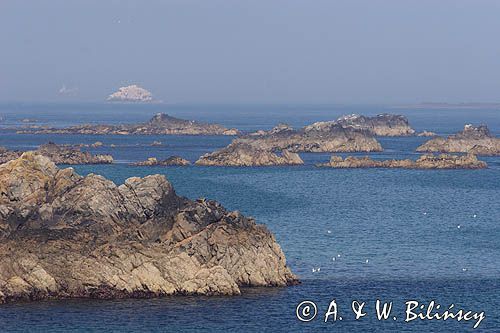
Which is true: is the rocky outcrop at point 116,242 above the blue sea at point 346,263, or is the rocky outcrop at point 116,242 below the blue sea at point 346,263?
above

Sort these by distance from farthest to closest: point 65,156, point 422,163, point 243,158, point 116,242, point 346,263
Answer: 1. point 243,158
2. point 422,163
3. point 65,156
4. point 346,263
5. point 116,242

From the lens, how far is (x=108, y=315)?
206ft

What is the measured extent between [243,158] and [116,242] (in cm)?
11580

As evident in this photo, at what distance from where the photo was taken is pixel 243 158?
18462 centimetres

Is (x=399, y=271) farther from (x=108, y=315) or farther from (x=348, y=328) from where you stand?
(x=108, y=315)

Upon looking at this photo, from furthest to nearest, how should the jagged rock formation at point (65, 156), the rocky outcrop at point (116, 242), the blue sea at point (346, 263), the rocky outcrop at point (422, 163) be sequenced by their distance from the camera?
the rocky outcrop at point (422, 163)
the jagged rock formation at point (65, 156)
the rocky outcrop at point (116, 242)
the blue sea at point (346, 263)

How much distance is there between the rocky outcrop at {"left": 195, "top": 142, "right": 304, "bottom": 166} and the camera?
182750 millimetres

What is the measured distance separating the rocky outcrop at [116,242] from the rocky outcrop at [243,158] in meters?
105

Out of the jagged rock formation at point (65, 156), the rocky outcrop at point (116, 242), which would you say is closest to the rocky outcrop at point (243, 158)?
the jagged rock formation at point (65, 156)

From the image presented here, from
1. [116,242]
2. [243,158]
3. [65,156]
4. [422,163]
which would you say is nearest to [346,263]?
[116,242]

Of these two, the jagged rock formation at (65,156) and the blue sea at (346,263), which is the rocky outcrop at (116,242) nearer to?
the blue sea at (346,263)

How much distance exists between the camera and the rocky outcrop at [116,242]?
67188mm

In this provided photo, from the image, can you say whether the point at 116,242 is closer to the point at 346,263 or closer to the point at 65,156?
the point at 346,263

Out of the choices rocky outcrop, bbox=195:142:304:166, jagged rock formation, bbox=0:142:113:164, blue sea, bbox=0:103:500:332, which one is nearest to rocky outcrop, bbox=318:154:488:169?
rocky outcrop, bbox=195:142:304:166
